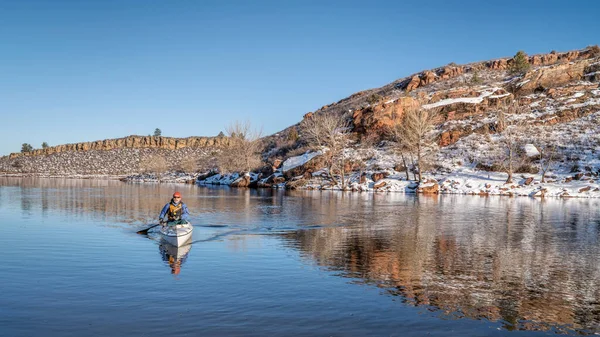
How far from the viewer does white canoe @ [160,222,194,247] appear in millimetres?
19688

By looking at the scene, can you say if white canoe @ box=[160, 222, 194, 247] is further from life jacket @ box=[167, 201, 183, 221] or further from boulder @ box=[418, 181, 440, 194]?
boulder @ box=[418, 181, 440, 194]

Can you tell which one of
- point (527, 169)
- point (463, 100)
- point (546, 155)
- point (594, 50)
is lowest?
point (527, 169)

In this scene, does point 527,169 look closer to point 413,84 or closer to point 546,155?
point 546,155

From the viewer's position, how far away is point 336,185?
67438mm

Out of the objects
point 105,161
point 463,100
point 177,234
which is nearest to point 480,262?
point 177,234

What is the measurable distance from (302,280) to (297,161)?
6505 cm

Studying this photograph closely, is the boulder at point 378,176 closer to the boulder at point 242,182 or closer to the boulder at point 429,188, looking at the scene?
the boulder at point 429,188

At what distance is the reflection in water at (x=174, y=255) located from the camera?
15836 mm

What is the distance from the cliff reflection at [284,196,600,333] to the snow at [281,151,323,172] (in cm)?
4593

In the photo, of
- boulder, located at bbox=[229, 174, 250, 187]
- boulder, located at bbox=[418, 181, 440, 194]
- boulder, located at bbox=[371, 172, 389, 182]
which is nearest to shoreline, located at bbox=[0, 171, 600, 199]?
boulder, located at bbox=[418, 181, 440, 194]

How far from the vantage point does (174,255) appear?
58.6ft

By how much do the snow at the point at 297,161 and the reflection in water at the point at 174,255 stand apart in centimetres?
5613

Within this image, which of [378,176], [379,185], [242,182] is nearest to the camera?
[379,185]

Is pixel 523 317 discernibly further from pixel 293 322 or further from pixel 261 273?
pixel 261 273
